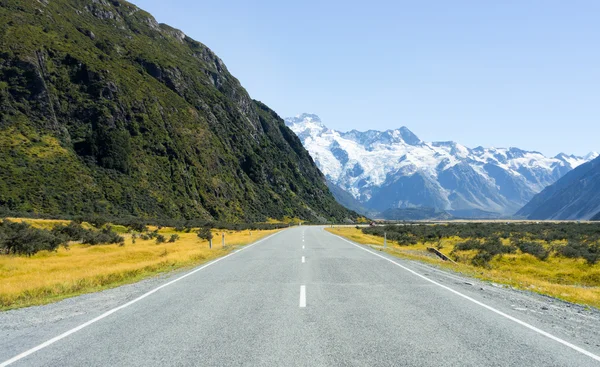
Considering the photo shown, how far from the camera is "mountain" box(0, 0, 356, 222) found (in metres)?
70.7

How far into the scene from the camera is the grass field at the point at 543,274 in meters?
13.8

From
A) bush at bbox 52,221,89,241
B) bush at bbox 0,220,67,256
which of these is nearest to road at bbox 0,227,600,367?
bush at bbox 0,220,67,256

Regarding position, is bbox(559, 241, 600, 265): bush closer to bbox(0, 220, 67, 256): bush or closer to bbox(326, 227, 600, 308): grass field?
bbox(326, 227, 600, 308): grass field

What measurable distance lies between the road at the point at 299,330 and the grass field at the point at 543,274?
349cm

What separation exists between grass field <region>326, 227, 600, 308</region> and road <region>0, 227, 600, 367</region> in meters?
3.49

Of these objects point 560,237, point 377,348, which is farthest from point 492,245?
point 377,348

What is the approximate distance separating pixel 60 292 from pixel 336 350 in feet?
33.7

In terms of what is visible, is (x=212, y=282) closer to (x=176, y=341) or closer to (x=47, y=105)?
(x=176, y=341)

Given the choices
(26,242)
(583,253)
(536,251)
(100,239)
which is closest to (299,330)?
(26,242)

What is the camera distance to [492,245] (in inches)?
1243

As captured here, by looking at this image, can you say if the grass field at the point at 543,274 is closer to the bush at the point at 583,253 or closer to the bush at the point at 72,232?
the bush at the point at 583,253

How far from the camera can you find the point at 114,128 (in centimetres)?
8981

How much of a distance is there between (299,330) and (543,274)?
66.1ft

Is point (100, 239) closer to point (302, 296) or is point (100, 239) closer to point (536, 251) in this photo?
point (302, 296)
